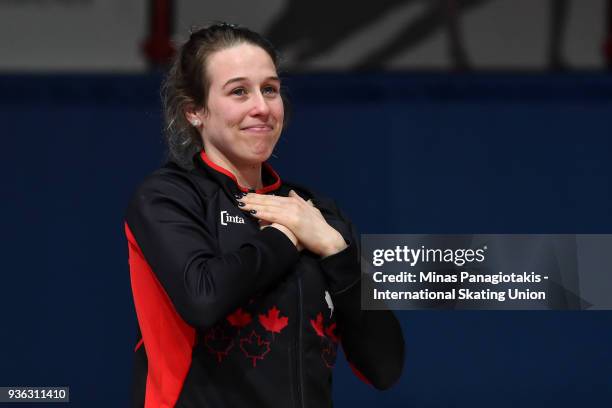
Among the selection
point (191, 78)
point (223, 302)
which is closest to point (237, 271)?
point (223, 302)

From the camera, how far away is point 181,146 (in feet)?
4.81

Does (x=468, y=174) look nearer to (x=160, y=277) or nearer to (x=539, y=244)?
(x=539, y=244)

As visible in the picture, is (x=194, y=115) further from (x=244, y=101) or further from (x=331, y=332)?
(x=331, y=332)

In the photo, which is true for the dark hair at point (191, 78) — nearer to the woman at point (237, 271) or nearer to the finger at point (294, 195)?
the woman at point (237, 271)

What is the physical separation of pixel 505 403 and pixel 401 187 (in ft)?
2.72

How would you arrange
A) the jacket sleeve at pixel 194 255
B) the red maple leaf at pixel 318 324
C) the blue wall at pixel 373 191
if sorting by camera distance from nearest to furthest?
1. the jacket sleeve at pixel 194 255
2. the red maple leaf at pixel 318 324
3. the blue wall at pixel 373 191

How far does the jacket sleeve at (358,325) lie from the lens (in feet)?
4.27

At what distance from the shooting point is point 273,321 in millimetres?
1254

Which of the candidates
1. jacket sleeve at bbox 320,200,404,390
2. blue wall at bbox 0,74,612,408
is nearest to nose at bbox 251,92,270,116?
jacket sleeve at bbox 320,200,404,390

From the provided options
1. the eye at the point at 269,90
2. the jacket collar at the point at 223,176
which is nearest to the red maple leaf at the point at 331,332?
the jacket collar at the point at 223,176

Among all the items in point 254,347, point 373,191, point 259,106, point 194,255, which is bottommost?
point 254,347

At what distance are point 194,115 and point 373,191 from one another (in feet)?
5.60

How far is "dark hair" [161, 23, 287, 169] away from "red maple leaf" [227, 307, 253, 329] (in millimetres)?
258

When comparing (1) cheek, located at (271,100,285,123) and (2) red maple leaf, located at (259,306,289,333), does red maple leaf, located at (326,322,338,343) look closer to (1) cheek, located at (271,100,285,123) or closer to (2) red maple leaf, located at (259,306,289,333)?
(2) red maple leaf, located at (259,306,289,333)
